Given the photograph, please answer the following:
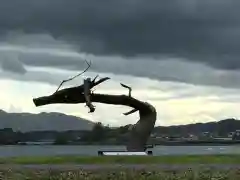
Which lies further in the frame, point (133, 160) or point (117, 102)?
point (117, 102)

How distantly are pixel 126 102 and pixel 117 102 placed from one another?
2.07ft

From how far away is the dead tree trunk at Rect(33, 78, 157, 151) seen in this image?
150ft

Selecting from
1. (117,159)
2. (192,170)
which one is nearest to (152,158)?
(117,159)

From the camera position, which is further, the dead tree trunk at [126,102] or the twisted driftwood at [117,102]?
the dead tree trunk at [126,102]

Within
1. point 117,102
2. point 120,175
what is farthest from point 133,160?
point 117,102

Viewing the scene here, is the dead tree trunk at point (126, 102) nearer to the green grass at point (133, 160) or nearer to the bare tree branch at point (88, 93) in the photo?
the bare tree branch at point (88, 93)

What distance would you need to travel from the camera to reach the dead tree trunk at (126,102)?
4575 centimetres

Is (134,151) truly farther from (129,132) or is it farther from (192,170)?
(192,170)

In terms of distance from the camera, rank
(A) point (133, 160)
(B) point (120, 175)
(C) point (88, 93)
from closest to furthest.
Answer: (B) point (120, 175) → (A) point (133, 160) → (C) point (88, 93)

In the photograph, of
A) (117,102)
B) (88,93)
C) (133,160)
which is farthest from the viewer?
(117,102)

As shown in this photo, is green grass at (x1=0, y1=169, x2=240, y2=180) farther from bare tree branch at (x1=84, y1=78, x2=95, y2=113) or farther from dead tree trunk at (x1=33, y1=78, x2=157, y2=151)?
dead tree trunk at (x1=33, y1=78, x2=157, y2=151)

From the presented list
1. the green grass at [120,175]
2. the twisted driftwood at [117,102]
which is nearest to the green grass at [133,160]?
the twisted driftwood at [117,102]

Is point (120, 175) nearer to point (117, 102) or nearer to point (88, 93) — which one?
point (88, 93)

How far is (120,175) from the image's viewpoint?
2689cm
